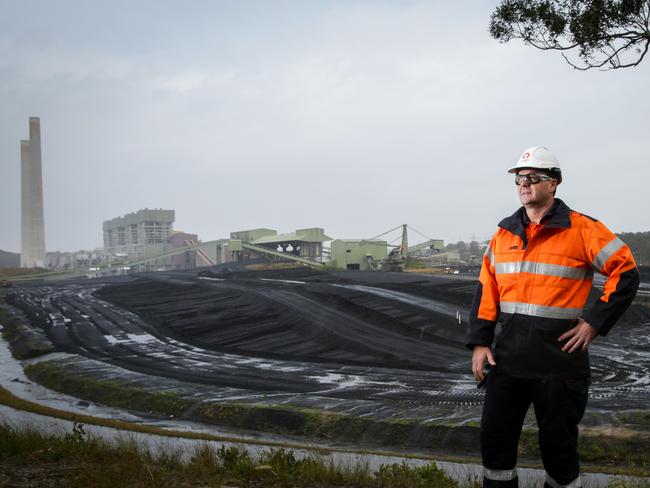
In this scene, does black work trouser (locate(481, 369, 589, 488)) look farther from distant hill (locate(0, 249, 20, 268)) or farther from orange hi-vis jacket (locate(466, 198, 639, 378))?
distant hill (locate(0, 249, 20, 268))

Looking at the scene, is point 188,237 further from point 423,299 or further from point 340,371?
point 340,371

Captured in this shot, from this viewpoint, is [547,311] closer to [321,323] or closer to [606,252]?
[606,252]

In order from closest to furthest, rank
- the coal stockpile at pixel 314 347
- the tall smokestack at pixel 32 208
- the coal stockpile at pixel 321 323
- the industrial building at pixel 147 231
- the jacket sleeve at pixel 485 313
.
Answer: the jacket sleeve at pixel 485 313 < the coal stockpile at pixel 314 347 < the coal stockpile at pixel 321 323 < the tall smokestack at pixel 32 208 < the industrial building at pixel 147 231

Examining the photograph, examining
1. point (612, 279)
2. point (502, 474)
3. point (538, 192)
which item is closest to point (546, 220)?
point (538, 192)

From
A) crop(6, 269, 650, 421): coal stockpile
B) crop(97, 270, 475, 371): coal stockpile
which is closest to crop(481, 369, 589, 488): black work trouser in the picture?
crop(6, 269, 650, 421): coal stockpile

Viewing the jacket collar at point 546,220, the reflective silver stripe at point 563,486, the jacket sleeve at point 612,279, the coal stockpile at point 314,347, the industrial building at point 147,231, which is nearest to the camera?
the jacket sleeve at point 612,279

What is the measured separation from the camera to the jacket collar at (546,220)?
156 inches

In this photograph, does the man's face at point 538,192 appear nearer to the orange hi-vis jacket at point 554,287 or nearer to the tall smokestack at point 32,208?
the orange hi-vis jacket at point 554,287

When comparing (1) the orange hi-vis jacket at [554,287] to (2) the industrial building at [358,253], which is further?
(2) the industrial building at [358,253]

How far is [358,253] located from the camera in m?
65.3

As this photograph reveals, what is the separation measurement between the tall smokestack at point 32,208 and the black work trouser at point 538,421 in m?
104

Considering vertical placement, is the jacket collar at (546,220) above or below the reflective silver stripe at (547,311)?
above

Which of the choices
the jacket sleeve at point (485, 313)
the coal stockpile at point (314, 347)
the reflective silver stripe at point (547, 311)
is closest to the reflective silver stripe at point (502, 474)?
the jacket sleeve at point (485, 313)

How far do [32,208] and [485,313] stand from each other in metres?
105
